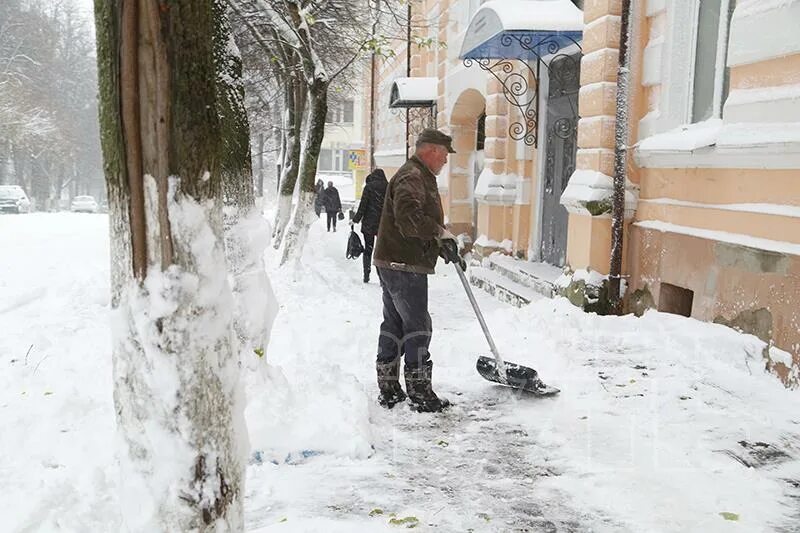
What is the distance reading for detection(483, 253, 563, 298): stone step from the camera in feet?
28.2

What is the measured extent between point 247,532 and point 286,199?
34.7 feet

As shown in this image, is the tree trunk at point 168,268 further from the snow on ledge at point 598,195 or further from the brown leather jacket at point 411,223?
the snow on ledge at point 598,195

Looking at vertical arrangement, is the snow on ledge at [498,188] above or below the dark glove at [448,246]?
above

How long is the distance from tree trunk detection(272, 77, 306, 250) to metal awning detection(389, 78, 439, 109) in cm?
210

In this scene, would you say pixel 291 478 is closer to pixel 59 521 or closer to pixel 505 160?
pixel 59 521

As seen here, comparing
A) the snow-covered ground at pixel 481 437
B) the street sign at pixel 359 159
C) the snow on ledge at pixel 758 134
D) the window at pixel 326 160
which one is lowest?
the snow-covered ground at pixel 481 437

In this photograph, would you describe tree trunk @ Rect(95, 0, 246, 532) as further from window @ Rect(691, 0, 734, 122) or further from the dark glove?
window @ Rect(691, 0, 734, 122)

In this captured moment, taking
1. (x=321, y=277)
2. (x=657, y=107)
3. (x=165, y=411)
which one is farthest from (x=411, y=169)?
(x=321, y=277)

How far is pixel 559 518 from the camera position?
3094mm

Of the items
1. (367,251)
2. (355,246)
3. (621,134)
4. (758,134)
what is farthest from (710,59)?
(355,246)

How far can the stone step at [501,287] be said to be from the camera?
8594mm

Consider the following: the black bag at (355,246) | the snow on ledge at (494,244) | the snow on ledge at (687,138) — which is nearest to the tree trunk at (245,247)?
the snow on ledge at (687,138)

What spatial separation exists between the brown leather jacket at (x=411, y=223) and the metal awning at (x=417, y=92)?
34.6 feet

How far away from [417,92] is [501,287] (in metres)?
6.85
